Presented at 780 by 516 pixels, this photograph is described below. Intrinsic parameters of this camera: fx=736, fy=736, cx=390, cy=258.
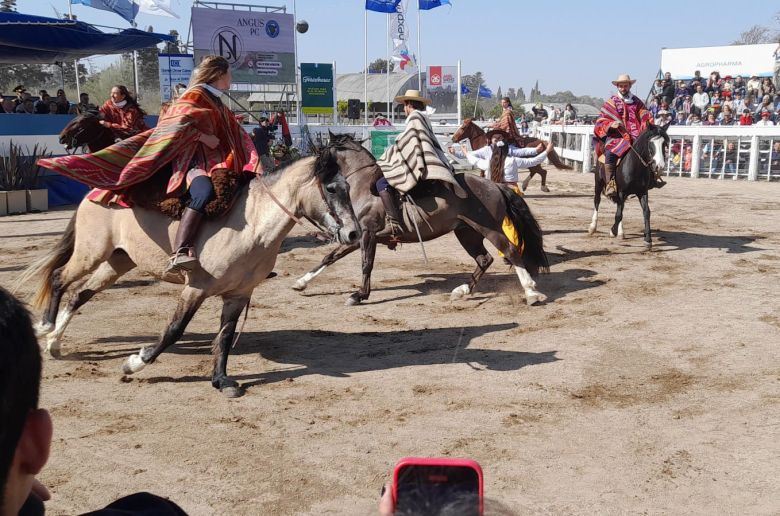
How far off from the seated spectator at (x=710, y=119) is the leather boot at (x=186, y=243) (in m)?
21.1

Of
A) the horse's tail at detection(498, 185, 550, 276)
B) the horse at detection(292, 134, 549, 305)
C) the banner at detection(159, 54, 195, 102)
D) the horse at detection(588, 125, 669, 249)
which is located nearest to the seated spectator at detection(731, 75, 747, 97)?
the horse at detection(588, 125, 669, 249)

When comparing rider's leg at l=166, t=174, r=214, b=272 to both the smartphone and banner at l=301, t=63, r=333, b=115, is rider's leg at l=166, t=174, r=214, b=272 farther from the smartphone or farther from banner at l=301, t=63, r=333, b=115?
banner at l=301, t=63, r=333, b=115

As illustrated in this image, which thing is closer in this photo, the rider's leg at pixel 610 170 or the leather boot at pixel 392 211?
the leather boot at pixel 392 211

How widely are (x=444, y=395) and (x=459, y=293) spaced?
9.45ft

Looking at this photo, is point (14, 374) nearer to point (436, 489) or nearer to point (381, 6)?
point (436, 489)

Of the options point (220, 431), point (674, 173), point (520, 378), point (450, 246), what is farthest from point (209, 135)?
point (674, 173)

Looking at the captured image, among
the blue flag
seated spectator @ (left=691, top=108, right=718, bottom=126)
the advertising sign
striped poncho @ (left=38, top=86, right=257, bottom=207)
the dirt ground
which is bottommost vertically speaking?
the dirt ground

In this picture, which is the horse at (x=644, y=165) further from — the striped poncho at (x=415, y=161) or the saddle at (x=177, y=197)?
the saddle at (x=177, y=197)

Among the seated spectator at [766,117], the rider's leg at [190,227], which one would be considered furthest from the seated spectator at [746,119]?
the rider's leg at [190,227]

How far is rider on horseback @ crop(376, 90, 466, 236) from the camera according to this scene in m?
7.67

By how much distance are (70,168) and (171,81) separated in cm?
1602

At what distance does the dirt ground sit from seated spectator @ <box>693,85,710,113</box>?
717 inches

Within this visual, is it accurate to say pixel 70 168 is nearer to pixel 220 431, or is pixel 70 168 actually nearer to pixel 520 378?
pixel 220 431

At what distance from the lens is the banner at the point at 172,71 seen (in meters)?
19.9
